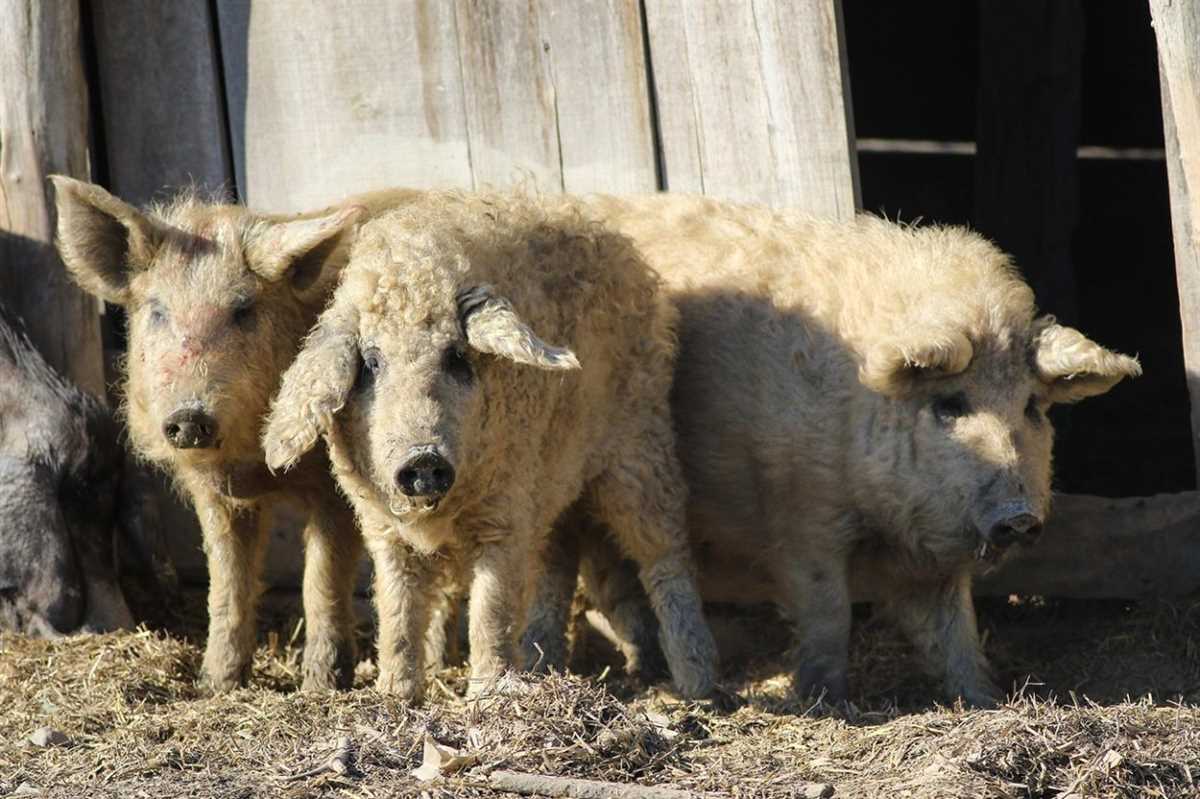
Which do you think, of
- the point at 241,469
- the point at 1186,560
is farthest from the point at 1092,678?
the point at 241,469

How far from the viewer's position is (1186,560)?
7.31 meters

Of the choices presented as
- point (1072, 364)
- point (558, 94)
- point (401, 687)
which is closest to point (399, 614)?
point (401, 687)

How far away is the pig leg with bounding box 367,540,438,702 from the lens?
600cm

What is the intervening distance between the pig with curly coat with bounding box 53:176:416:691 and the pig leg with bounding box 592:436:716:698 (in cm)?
100

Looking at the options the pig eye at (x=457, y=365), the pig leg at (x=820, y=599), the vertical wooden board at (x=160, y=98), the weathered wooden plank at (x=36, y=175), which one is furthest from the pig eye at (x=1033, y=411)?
the weathered wooden plank at (x=36, y=175)

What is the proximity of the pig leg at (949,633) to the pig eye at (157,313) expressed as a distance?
9.51 feet

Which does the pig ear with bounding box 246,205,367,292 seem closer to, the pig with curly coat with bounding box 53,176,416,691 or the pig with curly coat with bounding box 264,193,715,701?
the pig with curly coat with bounding box 53,176,416,691

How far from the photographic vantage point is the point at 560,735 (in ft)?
17.2

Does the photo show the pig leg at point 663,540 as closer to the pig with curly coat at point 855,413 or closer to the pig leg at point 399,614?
the pig with curly coat at point 855,413

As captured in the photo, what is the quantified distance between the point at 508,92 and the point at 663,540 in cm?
217

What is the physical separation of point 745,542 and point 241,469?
6.30ft

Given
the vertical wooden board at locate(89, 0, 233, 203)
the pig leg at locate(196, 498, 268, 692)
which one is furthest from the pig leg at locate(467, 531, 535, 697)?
the vertical wooden board at locate(89, 0, 233, 203)

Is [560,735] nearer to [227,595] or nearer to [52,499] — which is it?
[227,595]

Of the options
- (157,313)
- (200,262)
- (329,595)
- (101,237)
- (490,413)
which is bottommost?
(329,595)
